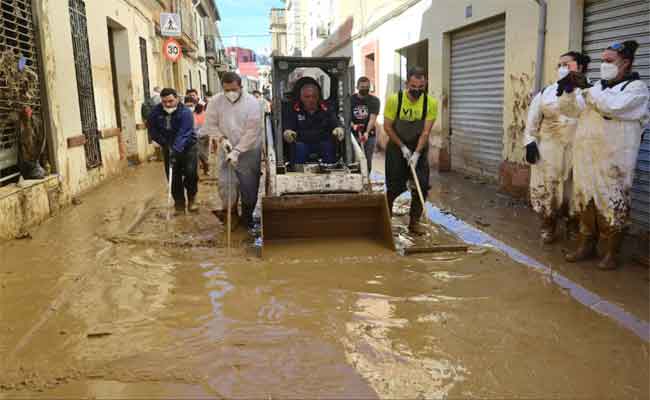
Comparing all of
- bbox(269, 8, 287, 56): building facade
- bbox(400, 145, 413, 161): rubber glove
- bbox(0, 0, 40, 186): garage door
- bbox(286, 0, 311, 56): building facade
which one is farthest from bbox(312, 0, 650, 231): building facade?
bbox(269, 8, 287, 56): building facade

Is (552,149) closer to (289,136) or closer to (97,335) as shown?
(289,136)

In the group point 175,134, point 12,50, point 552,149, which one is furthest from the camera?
point 175,134

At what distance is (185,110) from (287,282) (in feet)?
11.8

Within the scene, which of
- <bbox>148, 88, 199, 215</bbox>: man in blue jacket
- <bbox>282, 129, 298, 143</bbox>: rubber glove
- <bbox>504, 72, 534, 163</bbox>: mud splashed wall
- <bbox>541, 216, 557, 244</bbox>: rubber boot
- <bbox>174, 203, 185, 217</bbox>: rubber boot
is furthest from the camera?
<bbox>504, 72, 534, 163</bbox>: mud splashed wall

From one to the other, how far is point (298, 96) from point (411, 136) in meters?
1.61

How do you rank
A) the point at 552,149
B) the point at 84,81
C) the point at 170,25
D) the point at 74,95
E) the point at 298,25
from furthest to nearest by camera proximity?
1. the point at 298,25
2. the point at 170,25
3. the point at 84,81
4. the point at 74,95
5. the point at 552,149

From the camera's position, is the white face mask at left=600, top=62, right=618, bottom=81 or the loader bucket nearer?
the white face mask at left=600, top=62, right=618, bottom=81

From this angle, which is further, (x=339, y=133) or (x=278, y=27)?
(x=278, y=27)

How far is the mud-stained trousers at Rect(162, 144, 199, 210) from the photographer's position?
284 inches

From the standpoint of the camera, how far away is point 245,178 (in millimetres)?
6359

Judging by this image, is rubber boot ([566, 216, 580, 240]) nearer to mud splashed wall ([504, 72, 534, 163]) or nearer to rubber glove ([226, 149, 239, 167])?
mud splashed wall ([504, 72, 534, 163])

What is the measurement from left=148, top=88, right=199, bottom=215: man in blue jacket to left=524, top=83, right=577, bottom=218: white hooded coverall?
13.8 ft

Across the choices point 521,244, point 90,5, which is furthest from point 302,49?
point 521,244

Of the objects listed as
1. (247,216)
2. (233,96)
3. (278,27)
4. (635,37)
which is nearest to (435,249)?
(247,216)
